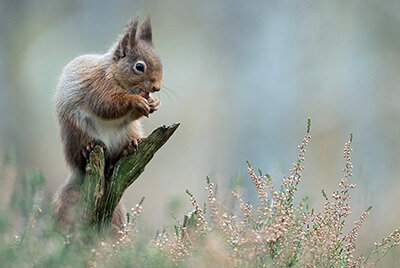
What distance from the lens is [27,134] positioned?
6664 millimetres

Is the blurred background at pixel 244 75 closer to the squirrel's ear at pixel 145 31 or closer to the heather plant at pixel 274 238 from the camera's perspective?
the squirrel's ear at pixel 145 31

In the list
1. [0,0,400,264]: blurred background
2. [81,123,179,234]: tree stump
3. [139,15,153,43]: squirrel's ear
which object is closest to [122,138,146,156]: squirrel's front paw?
[81,123,179,234]: tree stump

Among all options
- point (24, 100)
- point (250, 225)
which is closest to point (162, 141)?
point (250, 225)

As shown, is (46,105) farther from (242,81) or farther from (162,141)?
(162,141)

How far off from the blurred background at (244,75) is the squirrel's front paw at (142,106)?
150 inches

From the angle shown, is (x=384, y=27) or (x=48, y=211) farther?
(x=384, y=27)

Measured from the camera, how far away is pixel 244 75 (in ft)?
23.9

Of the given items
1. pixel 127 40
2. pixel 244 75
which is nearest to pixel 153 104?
pixel 127 40

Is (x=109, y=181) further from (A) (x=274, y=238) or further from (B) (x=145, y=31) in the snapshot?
(A) (x=274, y=238)

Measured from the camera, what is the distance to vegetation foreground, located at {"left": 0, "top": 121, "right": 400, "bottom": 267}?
1.41 metres

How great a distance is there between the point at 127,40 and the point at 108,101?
0.25 metres

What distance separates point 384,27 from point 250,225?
18.9 feet

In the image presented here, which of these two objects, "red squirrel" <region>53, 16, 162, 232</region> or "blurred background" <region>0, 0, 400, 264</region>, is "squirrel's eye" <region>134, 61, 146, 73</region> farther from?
"blurred background" <region>0, 0, 400, 264</region>

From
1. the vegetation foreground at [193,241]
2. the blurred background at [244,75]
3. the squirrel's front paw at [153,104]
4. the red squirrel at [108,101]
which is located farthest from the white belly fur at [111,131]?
the blurred background at [244,75]
